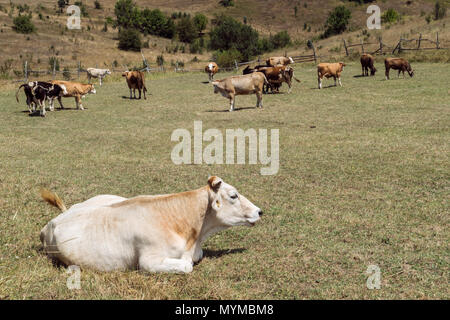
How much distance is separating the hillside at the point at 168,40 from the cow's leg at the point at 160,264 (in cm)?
3756

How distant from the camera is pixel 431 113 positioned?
15.5 meters

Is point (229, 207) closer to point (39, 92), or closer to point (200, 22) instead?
point (39, 92)

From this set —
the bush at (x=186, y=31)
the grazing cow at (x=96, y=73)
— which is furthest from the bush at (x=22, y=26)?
the grazing cow at (x=96, y=73)

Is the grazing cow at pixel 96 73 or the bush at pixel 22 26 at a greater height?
the bush at pixel 22 26

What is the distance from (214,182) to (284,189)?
393cm

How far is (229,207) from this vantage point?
490 centimetres

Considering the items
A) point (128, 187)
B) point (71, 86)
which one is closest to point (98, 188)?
point (128, 187)

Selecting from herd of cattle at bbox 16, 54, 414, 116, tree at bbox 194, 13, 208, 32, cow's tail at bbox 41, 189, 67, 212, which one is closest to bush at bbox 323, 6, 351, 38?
tree at bbox 194, 13, 208, 32

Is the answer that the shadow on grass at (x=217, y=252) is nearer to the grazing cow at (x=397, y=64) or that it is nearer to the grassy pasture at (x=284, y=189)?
the grassy pasture at (x=284, y=189)

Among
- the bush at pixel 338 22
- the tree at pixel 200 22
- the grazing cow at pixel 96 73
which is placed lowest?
the grazing cow at pixel 96 73

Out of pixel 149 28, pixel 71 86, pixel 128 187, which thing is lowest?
pixel 128 187

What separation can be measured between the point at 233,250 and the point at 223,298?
154 centimetres

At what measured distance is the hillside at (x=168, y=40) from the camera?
1863 inches
